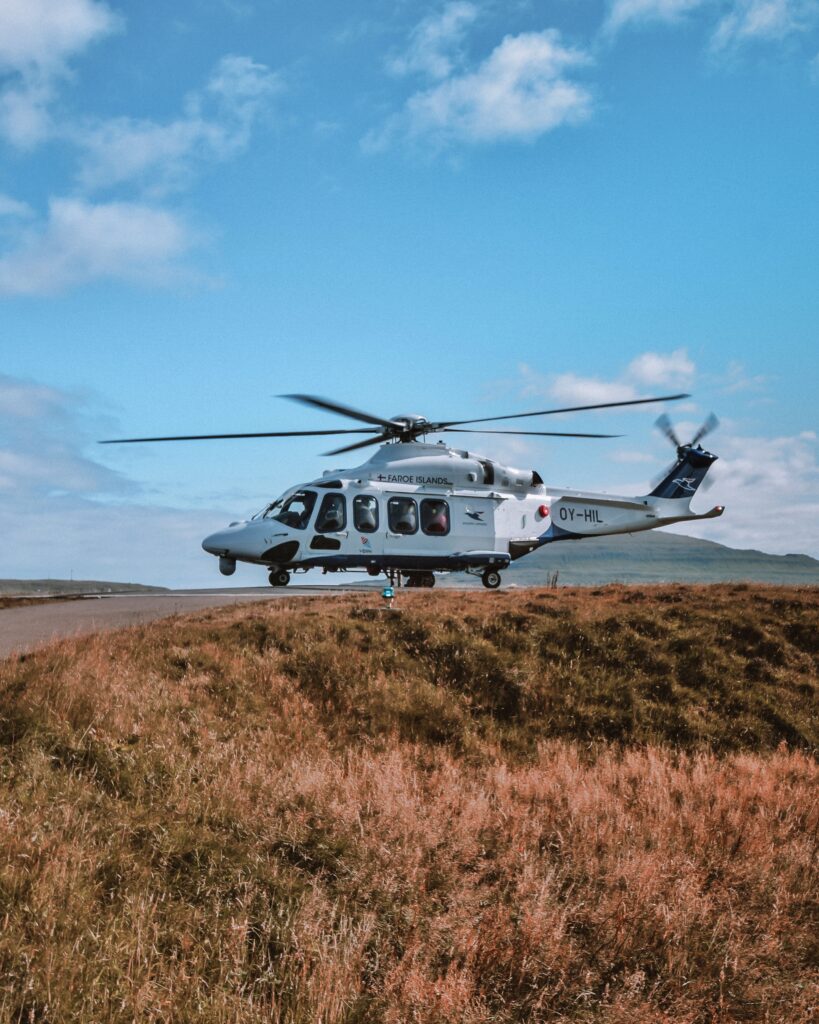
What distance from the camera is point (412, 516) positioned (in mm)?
22578

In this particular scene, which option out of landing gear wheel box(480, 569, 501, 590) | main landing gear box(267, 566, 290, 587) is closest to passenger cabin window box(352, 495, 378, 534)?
main landing gear box(267, 566, 290, 587)

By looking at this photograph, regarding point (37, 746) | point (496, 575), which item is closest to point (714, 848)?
point (37, 746)

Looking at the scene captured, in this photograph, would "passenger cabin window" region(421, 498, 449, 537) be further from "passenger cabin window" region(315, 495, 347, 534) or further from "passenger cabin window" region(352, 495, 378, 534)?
"passenger cabin window" region(315, 495, 347, 534)

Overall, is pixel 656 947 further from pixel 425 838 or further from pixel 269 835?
pixel 269 835

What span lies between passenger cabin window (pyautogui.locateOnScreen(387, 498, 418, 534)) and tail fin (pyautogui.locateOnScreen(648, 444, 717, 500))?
932cm

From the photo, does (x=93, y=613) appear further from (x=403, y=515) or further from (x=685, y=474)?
(x=685, y=474)

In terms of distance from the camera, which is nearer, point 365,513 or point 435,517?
point 365,513

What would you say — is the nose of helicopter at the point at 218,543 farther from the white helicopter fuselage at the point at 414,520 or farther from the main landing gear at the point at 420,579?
the main landing gear at the point at 420,579

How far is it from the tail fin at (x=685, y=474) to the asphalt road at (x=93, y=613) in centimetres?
1221

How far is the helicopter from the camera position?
71.4 ft

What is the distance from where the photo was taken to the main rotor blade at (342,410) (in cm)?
1839

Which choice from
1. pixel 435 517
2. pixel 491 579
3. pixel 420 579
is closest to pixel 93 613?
pixel 420 579

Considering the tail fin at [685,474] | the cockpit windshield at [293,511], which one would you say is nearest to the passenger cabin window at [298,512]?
the cockpit windshield at [293,511]

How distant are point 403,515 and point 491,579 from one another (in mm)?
3859
